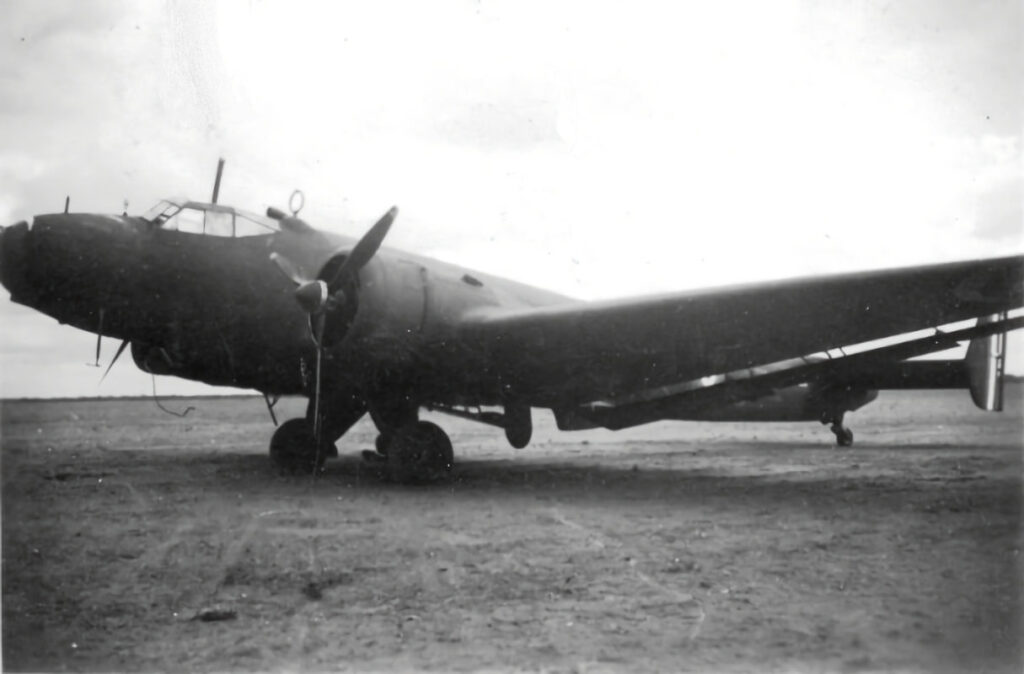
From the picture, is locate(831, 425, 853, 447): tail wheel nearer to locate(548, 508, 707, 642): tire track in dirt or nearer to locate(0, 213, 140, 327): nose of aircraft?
locate(548, 508, 707, 642): tire track in dirt

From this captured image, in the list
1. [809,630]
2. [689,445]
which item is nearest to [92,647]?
[809,630]

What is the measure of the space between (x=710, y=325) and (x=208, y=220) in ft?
15.0

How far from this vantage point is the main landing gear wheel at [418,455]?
7.48 metres

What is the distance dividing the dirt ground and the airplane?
1.00 metres

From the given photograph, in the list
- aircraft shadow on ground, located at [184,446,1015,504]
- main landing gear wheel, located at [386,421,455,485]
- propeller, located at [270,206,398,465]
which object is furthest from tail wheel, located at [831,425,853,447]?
propeller, located at [270,206,398,465]

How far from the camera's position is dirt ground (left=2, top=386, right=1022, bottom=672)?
3.19 m

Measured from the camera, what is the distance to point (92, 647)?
3215 millimetres

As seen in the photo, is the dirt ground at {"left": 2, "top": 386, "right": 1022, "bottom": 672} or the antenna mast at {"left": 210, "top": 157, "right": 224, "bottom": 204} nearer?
the dirt ground at {"left": 2, "top": 386, "right": 1022, "bottom": 672}

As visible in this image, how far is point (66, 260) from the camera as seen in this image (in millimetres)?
6086

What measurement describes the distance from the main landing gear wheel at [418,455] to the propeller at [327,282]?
1128 mm

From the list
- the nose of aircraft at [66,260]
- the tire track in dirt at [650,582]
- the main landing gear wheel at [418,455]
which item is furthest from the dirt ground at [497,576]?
the nose of aircraft at [66,260]

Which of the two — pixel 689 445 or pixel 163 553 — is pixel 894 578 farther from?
pixel 689 445

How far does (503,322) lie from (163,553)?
3.79 meters

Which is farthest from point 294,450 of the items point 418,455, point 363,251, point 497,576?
point 497,576
